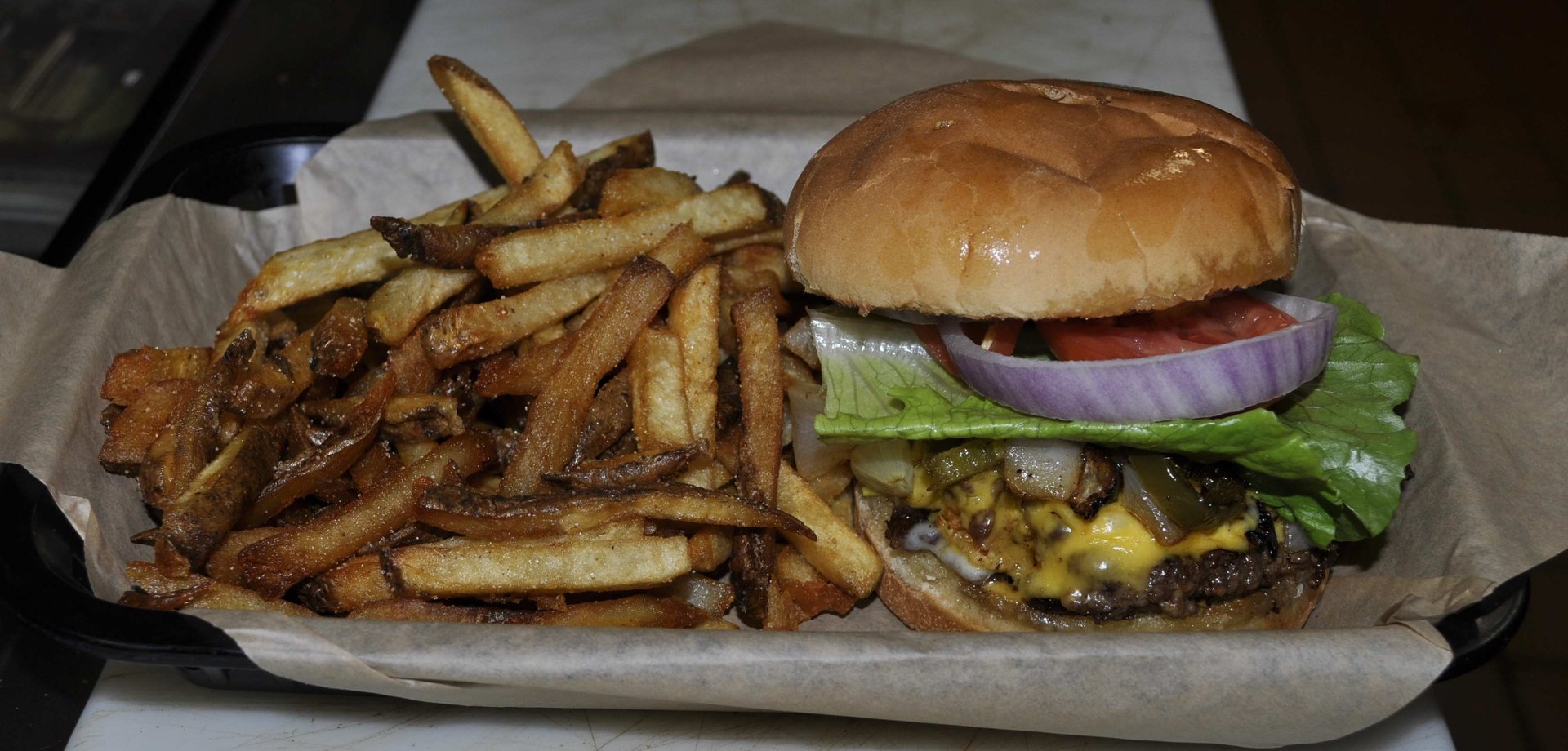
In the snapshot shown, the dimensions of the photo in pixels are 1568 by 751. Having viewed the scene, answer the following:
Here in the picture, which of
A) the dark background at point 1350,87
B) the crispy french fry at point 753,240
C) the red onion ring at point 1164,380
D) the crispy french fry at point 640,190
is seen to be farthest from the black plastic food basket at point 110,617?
the dark background at point 1350,87

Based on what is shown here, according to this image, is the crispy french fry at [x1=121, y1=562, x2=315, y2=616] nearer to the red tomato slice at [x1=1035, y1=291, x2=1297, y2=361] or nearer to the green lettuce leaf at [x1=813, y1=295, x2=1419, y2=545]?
the green lettuce leaf at [x1=813, y1=295, x2=1419, y2=545]

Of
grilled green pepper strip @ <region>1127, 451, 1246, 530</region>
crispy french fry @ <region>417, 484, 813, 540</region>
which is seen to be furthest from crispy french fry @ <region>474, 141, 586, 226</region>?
grilled green pepper strip @ <region>1127, 451, 1246, 530</region>

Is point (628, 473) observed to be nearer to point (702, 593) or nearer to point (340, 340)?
point (702, 593)

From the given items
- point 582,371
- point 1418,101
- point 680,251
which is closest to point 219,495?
point 582,371

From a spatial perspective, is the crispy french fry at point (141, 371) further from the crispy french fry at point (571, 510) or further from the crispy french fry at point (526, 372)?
the crispy french fry at point (571, 510)

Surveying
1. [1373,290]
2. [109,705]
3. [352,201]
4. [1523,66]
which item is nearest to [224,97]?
[352,201]

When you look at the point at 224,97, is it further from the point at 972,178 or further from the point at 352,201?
the point at 972,178
